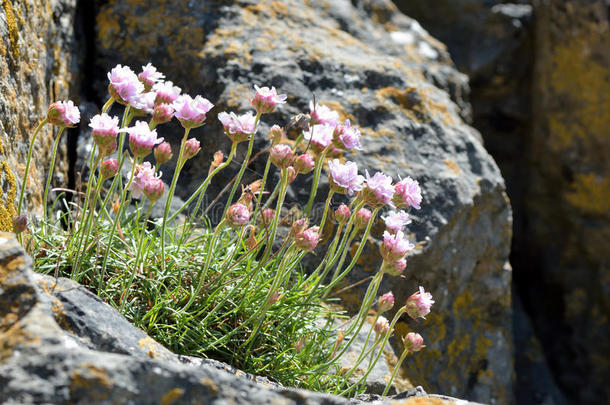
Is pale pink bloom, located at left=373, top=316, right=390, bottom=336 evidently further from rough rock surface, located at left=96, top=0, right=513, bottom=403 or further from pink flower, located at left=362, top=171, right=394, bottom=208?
rough rock surface, located at left=96, top=0, right=513, bottom=403

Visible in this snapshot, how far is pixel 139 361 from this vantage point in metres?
1.55

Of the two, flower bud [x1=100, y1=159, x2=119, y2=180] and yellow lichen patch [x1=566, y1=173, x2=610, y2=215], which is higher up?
flower bud [x1=100, y1=159, x2=119, y2=180]

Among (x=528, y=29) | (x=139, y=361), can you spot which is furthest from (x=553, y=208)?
(x=139, y=361)

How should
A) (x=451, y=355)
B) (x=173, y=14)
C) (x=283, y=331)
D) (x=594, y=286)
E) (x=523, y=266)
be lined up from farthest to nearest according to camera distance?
1. (x=523, y=266)
2. (x=594, y=286)
3. (x=173, y=14)
4. (x=451, y=355)
5. (x=283, y=331)

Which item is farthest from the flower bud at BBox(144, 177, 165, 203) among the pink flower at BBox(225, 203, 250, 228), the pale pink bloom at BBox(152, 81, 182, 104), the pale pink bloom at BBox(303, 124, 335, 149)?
the pale pink bloom at BBox(303, 124, 335, 149)

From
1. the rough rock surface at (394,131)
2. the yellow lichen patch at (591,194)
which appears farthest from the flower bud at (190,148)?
the yellow lichen patch at (591,194)

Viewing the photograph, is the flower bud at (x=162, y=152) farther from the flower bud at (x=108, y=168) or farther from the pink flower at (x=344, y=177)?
the pink flower at (x=344, y=177)

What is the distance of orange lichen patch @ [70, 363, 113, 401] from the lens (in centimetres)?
146

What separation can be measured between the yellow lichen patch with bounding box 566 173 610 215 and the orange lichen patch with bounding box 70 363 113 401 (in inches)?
188

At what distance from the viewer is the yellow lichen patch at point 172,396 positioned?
4.99 feet

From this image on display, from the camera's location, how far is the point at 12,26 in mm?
2648

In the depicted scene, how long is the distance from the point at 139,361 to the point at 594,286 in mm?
4766

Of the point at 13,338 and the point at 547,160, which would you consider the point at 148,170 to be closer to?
the point at 13,338

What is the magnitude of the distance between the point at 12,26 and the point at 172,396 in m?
1.85
